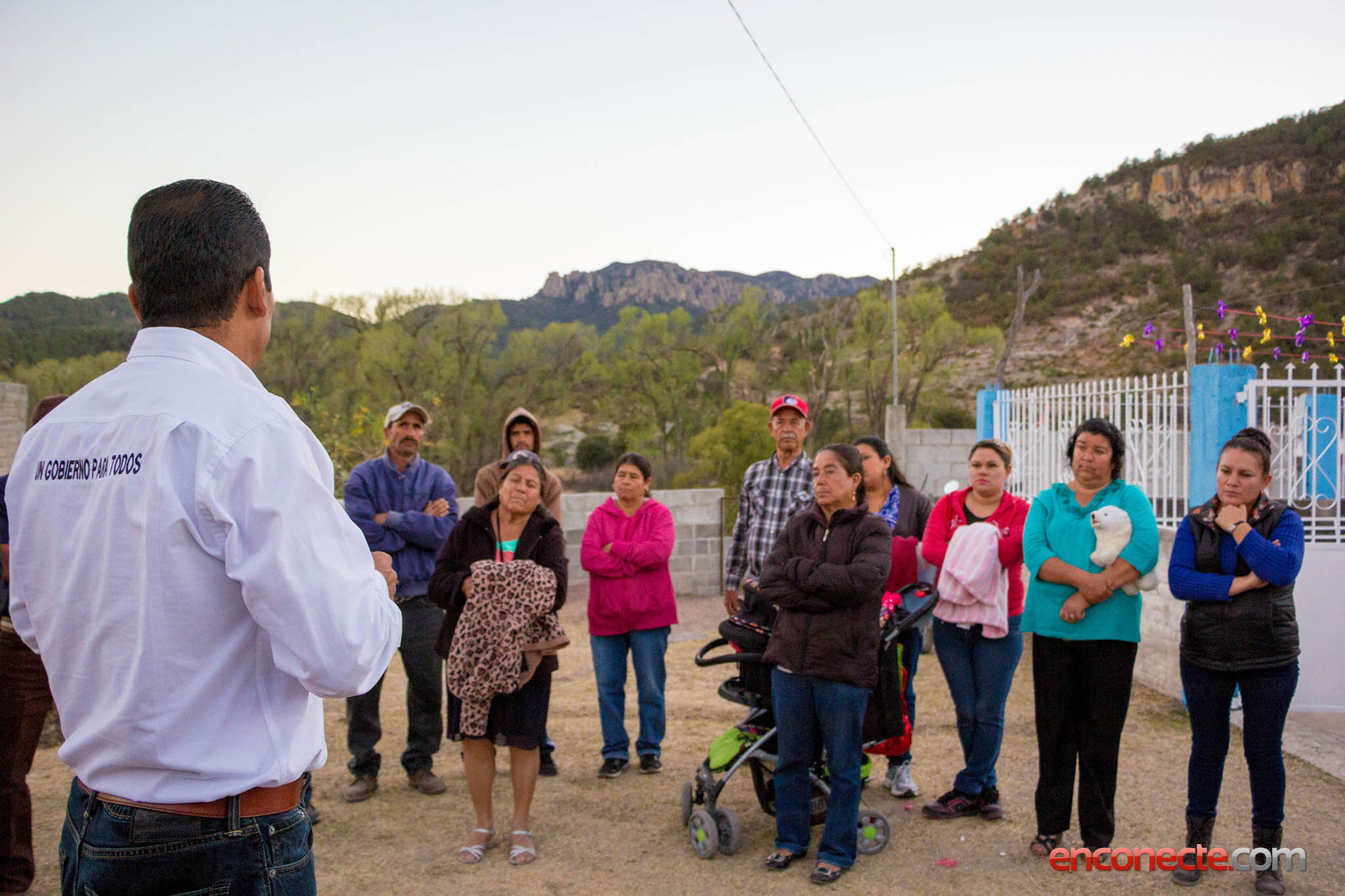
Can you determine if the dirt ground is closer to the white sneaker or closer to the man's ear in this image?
the white sneaker

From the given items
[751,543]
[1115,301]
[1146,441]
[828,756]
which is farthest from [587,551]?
[1115,301]

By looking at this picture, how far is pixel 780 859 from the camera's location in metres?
3.98

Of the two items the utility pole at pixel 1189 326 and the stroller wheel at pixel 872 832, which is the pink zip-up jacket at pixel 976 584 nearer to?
the stroller wheel at pixel 872 832

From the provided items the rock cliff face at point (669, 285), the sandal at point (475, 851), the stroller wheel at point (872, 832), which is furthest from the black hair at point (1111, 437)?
the rock cliff face at point (669, 285)

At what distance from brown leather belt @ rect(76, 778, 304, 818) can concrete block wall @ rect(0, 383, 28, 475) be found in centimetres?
875

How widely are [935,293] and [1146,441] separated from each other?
29.1 meters

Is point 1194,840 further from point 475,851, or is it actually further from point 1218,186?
point 1218,186

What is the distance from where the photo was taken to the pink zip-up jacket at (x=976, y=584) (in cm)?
440

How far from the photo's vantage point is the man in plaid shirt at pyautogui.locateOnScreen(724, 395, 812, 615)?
5512mm

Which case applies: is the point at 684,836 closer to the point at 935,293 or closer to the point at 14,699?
the point at 14,699

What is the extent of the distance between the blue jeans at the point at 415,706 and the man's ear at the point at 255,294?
364cm

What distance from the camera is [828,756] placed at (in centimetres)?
387

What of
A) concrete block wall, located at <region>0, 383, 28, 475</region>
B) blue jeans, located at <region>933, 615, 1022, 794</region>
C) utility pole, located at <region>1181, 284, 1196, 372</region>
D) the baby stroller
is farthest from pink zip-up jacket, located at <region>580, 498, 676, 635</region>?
utility pole, located at <region>1181, 284, 1196, 372</region>

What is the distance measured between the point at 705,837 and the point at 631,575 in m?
1.65
